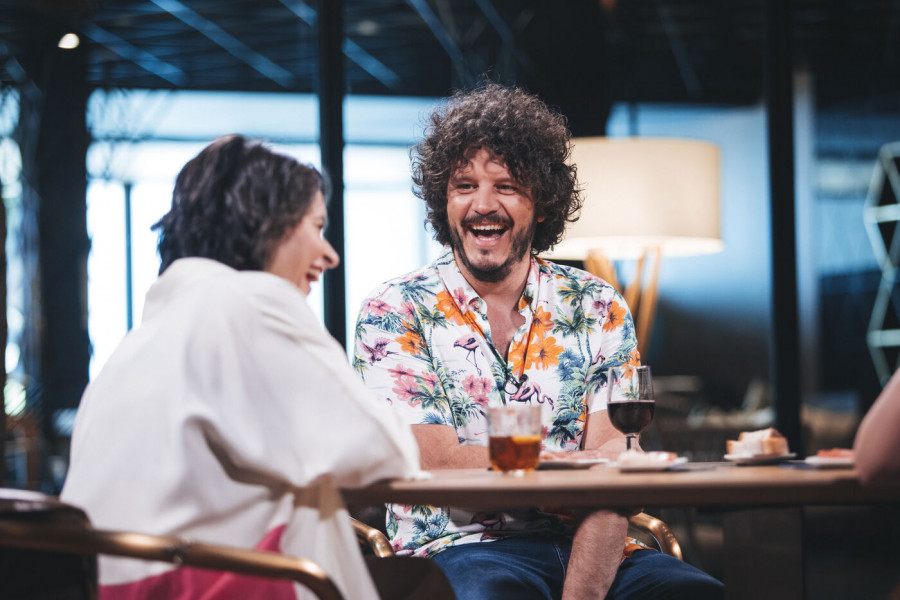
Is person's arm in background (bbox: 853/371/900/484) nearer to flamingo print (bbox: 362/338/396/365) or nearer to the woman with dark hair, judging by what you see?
the woman with dark hair

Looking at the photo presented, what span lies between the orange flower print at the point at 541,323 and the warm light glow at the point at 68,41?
4.36m

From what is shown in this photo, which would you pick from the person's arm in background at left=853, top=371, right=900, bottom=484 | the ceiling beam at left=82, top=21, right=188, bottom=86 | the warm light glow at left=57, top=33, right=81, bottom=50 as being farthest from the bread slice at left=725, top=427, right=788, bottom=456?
the ceiling beam at left=82, top=21, right=188, bottom=86

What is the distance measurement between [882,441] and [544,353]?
37.7 inches

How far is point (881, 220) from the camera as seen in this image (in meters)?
7.91

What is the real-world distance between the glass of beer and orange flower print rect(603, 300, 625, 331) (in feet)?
2.38

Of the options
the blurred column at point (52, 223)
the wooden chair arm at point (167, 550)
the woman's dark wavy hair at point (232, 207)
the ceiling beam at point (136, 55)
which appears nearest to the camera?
the wooden chair arm at point (167, 550)

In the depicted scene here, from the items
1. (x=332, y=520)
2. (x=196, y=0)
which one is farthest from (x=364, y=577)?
(x=196, y=0)

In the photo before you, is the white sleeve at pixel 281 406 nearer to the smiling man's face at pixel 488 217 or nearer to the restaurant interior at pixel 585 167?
the restaurant interior at pixel 585 167

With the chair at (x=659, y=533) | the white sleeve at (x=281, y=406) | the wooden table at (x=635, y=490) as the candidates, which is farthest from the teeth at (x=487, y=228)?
the white sleeve at (x=281, y=406)

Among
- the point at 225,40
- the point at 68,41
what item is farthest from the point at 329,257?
the point at 225,40

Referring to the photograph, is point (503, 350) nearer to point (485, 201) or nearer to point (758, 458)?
point (485, 201)

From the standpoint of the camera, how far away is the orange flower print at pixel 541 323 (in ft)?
7.21

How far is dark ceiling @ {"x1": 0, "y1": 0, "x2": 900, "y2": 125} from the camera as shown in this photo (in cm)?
559

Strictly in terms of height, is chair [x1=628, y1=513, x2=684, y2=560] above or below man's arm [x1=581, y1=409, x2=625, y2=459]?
below
